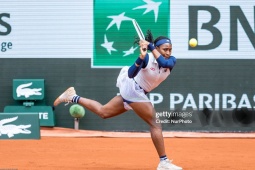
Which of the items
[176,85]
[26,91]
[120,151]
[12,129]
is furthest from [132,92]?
[26,91]

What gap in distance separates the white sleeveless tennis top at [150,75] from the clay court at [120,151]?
1115 millimetres

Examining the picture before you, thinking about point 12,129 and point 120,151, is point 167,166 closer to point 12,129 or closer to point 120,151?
point 120,151

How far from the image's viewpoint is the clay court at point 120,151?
27.0ft

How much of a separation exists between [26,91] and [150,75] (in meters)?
7.22

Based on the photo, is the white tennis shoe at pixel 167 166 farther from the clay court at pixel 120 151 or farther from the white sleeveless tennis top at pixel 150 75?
the white sleeveless tennis top at pixel 150 75

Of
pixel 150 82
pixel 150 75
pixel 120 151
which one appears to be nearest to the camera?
pixel 150 75

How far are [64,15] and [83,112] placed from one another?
2275 millimetres

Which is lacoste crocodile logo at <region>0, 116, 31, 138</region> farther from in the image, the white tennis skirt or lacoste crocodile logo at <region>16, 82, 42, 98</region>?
the white tennis skirt

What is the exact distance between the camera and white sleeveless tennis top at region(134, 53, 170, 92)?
7.47 m

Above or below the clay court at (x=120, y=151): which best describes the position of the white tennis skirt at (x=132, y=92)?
above

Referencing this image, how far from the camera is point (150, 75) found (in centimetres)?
752

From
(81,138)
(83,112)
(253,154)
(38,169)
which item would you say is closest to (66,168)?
(38,169)

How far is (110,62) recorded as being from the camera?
14352mm

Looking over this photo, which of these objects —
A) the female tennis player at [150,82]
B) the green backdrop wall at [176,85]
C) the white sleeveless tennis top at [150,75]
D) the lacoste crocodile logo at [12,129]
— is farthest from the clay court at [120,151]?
the white sleeveless tennis top at [150,75]
